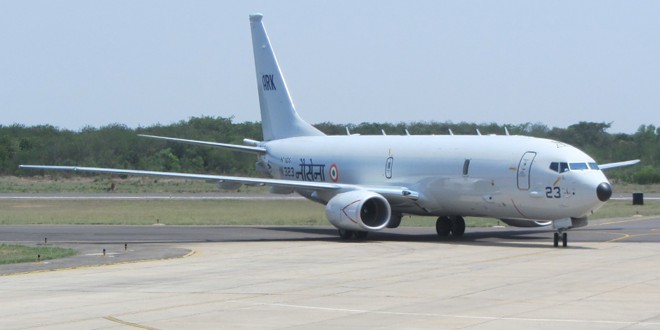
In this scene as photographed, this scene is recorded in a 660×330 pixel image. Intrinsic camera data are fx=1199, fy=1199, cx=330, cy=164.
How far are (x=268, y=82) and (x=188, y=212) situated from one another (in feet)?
31.3

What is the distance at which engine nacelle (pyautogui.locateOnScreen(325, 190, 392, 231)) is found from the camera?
38.4 m

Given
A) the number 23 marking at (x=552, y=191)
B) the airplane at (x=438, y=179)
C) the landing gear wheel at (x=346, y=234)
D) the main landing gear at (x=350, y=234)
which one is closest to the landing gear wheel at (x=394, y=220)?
the airplane at (x=438, y=179)

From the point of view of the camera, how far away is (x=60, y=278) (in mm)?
26641

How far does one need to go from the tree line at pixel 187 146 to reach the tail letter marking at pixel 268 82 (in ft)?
97.7

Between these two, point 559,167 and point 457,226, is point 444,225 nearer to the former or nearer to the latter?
point 457,226

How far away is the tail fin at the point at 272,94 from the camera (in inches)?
1955

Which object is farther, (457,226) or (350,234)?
(457,226)

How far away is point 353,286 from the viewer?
24219 millimetres

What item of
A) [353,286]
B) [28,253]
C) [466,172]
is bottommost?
[353,286]

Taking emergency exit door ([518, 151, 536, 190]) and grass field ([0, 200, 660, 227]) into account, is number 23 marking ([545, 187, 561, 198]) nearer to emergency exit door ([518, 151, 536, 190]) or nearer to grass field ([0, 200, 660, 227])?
emergency exit door ([518, 151, 536, 190])

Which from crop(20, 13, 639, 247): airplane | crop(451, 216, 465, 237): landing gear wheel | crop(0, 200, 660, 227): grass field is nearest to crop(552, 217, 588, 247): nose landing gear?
crop(20, 13, 639, 247): airplane

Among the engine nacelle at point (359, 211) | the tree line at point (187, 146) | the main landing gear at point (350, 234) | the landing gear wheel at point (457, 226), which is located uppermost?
the tree line at point (187, 146)

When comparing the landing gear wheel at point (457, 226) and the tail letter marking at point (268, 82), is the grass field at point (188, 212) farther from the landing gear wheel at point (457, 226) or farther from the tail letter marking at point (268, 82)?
the landing gear wheel at point (457, 226)

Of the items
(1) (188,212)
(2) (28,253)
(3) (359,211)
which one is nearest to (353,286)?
(2) (28,253)
